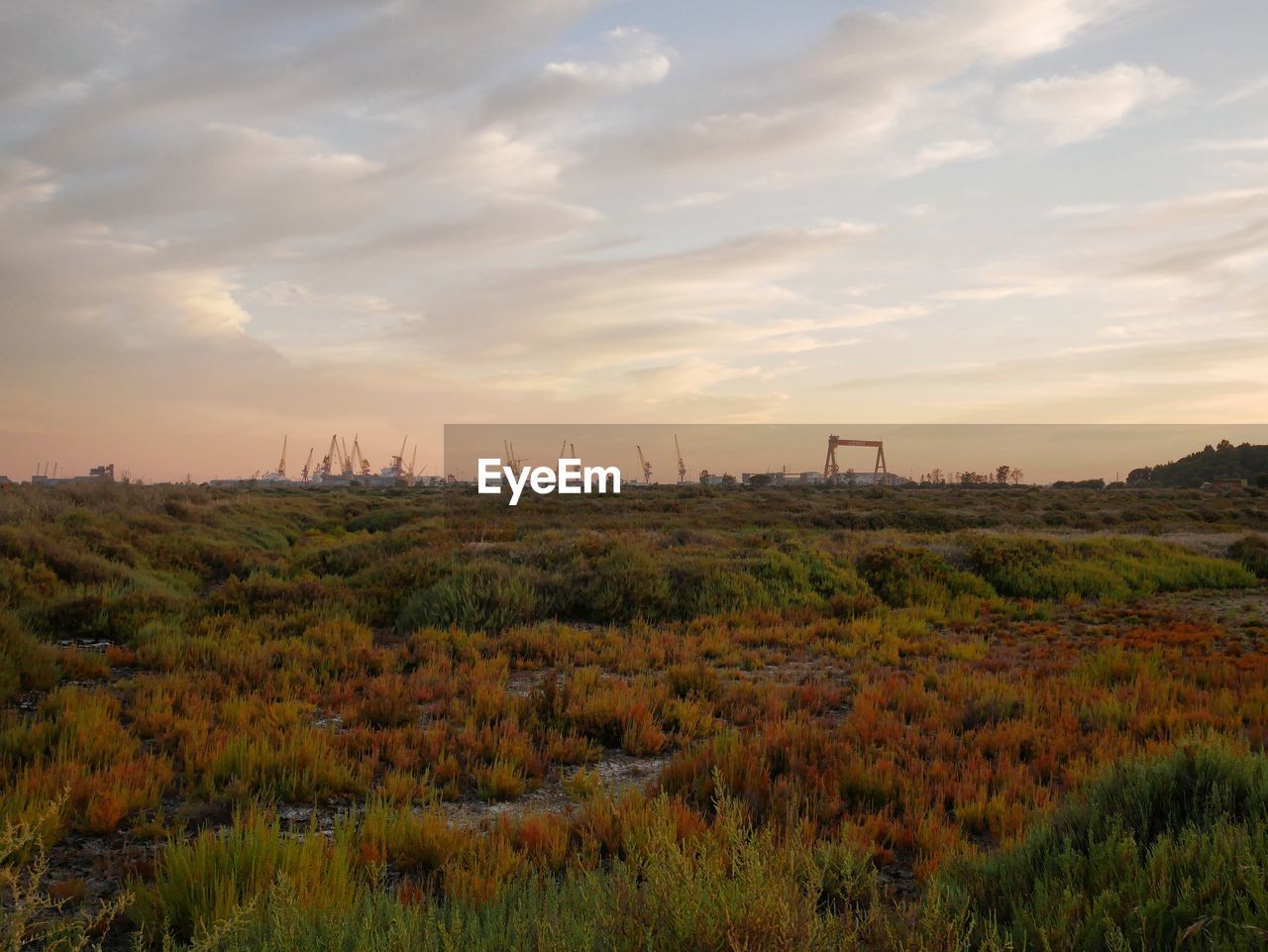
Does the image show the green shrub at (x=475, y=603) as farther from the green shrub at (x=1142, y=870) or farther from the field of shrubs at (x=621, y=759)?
the green shrub at (x=1142, y=870)

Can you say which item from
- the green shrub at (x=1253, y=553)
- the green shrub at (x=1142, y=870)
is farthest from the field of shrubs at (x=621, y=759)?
the green shrub at (x=1253, y=553)

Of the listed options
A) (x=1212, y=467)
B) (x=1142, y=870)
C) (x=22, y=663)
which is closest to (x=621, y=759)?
(x=1142, y=870)

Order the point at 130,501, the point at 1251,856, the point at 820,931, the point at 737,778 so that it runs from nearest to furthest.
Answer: the point at 820,931 < the point at 1251,856 < the point at 737,778 < the point at 130,501

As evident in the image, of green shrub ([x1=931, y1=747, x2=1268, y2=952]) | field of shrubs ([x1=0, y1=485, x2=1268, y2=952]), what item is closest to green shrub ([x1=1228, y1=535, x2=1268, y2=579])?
field of shrubs ([x1=0, y1=485, x2=1268, y2=952])

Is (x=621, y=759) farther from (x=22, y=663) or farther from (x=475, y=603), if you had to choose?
(x=22, y=663)

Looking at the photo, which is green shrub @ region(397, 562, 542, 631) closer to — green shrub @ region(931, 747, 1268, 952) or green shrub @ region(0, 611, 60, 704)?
green shrub @ region(0, 611, 60, 704)

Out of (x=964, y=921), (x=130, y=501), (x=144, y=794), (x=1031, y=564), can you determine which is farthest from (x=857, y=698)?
(x=130, y=501)

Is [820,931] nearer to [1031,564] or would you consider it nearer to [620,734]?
[620,734]
